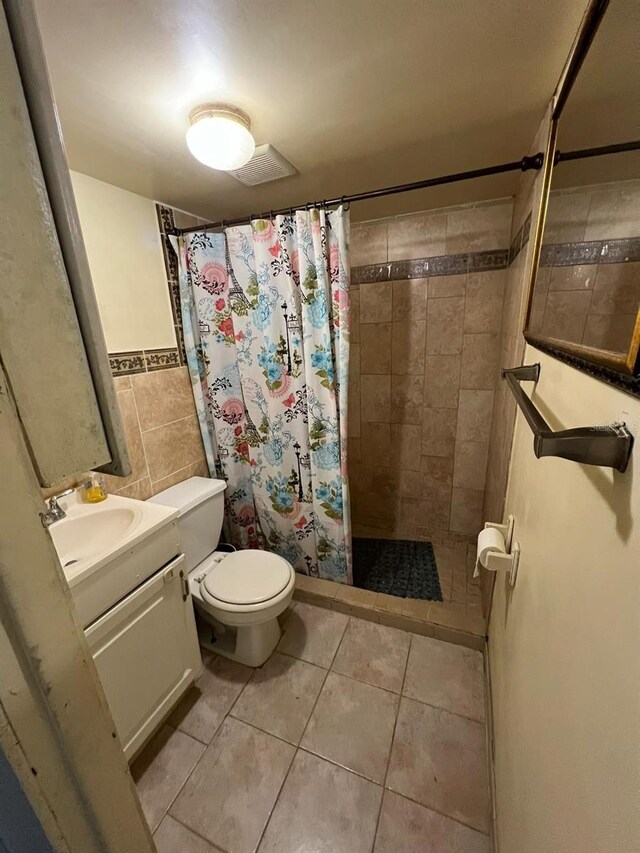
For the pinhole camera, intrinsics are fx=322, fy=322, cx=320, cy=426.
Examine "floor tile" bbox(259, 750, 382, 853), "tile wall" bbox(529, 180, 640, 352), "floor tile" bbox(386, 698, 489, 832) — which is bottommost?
"floor tile" bbox(259, 750, 382, 853)

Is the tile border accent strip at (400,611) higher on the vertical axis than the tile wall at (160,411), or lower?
lower

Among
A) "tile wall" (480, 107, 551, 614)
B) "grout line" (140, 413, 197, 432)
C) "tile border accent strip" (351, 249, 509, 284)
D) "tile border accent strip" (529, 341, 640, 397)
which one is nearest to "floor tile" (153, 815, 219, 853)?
"tile wall" (480, 107, 551, 614)

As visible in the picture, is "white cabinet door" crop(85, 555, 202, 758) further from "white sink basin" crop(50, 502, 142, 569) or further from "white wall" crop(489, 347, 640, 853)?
"white wall" crop(489, 347, 640, 853)

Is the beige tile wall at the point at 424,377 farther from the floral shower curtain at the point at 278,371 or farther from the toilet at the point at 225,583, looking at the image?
the toilet at the point at 225,583

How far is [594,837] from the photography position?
0.39m

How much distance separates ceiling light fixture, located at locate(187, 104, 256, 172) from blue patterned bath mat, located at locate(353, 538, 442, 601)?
2.03 meters

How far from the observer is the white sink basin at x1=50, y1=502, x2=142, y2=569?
44.1 inches

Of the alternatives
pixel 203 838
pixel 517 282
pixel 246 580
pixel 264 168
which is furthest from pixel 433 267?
pixel 203 838

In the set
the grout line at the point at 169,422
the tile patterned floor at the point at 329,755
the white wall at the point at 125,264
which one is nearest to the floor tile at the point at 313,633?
the tile patterned floor at the point at 329,755

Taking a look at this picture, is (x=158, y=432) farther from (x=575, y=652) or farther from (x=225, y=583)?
Result: (x=575, y=652)

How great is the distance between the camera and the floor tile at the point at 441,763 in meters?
1.01

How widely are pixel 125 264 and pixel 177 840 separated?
2081 mm

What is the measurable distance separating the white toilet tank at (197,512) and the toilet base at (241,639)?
284 mm

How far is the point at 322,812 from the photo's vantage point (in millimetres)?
1013
